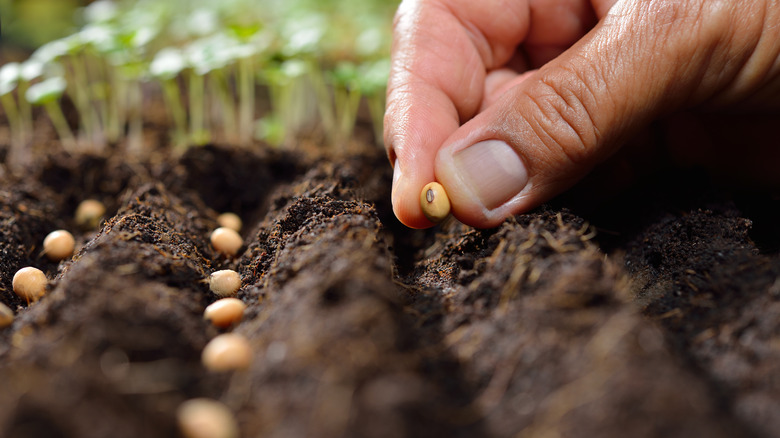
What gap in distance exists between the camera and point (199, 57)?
2188 mm

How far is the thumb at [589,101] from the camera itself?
125 centimetres

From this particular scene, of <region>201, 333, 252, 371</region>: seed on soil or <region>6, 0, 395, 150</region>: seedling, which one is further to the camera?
<region>6, 0, 395, 150</region>: seedling

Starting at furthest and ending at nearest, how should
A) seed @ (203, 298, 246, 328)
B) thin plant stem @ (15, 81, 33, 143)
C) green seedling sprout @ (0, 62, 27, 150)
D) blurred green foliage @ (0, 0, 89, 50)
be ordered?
1. blurred green foliage @ (0, 0, 89, 50)
2. thin plant stem @ (15, 81, 33, 143)
3. green seedling sprout @ (0, 62, 27, 150)
4. seed @ (203, 298, 246, 328)

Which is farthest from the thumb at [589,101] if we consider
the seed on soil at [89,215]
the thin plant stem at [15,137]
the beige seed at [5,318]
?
the thin plant stem at [15,137]

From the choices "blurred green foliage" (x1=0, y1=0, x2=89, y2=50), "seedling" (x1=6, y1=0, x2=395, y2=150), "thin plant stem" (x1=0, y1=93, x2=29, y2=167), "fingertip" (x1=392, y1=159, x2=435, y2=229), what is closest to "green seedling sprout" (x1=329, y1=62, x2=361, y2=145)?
"seedling" (x1=6, y1=0, x2=395, y2=150)

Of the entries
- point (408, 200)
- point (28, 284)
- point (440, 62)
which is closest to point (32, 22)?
point (28, 284)

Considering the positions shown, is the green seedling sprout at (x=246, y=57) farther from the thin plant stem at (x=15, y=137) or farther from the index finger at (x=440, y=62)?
the thin plant stem at (x=15, y=137)

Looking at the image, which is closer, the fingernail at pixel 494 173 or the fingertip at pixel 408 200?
the fingernail at pixel 494 173

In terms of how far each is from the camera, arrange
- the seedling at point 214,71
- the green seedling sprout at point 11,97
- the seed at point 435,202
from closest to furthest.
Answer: the seed at point 435,202, the green seedling sprout at point 11,97, the seedling at point 214,71

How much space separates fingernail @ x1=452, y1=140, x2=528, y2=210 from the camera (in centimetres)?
132

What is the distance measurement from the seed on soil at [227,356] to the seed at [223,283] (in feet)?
1.01

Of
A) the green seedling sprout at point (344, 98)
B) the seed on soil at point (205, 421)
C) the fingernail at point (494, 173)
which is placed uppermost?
the fingernail at point (494, 173)

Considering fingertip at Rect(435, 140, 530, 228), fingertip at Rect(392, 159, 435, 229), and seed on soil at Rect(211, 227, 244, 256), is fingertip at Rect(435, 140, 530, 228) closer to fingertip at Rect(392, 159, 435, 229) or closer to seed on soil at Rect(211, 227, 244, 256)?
fingertip at Rect(392, 159, 435, 229)

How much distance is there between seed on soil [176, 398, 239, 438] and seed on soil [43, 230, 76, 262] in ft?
3.06
